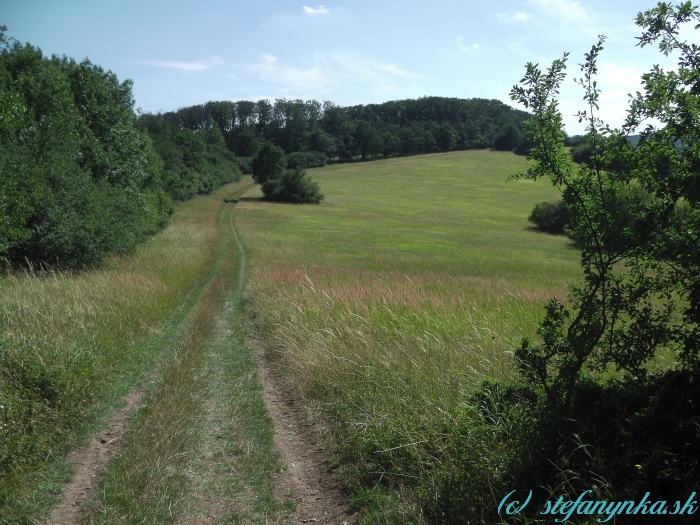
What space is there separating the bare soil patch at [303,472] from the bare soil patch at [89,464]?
1988mm

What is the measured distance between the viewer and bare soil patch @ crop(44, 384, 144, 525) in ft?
16.9

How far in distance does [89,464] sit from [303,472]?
2.53m

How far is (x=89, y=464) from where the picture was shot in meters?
6.17

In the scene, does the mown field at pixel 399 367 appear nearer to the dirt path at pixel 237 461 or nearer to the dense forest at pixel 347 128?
the dirt path at pixel 237 461

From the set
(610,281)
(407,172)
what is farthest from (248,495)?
(407,172)

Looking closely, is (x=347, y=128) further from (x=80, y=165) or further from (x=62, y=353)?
(x=62, y=353)

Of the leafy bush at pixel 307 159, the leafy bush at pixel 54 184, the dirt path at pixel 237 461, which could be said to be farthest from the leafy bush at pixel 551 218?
the dirt path at pixel 237 461

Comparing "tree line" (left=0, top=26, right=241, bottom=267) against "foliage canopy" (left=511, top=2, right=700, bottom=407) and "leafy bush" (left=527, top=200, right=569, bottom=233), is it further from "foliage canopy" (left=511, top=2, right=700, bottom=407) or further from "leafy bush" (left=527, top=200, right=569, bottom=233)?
"leafy bush" (left=527, top=200, right=569, bottom=233)

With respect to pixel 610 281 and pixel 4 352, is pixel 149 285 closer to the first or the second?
pixel 4 352

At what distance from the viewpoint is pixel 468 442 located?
17.8 feet

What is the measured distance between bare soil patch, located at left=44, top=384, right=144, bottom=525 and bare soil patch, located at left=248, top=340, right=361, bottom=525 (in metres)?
1.99

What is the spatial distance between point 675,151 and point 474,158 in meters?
124

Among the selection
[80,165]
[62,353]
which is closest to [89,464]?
[62,353]

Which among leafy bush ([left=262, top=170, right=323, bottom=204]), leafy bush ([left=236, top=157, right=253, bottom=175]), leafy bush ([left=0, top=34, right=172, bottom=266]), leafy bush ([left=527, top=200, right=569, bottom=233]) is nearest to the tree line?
leafy bush ([left=0, top=34, right=172, bottom=266])
